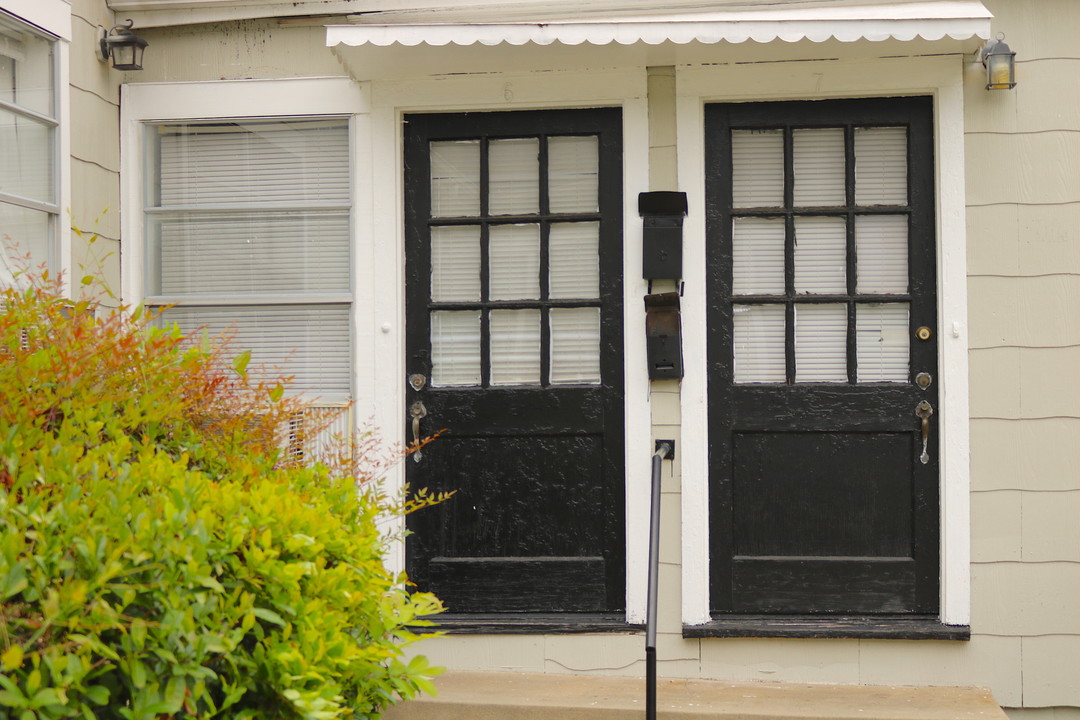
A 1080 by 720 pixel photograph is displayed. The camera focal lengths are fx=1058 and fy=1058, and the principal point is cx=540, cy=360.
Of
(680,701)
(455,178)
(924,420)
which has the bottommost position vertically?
(680,701)

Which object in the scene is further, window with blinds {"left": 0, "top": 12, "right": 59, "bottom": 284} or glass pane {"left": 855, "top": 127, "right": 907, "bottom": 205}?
glass pane {"left": 855, "top": 127, "right": 907, "bottom": 205}

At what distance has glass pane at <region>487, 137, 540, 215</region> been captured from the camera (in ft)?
14.4

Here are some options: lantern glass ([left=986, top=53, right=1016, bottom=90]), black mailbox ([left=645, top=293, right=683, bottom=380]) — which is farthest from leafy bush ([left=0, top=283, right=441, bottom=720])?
lantern glass ([left=986, top=53, right=1016, bottom=90])

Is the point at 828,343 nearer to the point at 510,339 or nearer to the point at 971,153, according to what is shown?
the point at 971,153

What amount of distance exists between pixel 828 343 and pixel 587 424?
1022mm

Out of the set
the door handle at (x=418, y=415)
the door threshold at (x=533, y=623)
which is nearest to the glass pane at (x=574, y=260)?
the door handle at (x=418, y=415)

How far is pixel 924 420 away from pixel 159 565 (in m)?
3.06

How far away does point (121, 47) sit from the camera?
431cm

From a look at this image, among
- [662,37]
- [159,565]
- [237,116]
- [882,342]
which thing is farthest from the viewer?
[237,116]

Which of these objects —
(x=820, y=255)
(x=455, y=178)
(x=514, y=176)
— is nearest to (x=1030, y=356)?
(x=820, y=255)

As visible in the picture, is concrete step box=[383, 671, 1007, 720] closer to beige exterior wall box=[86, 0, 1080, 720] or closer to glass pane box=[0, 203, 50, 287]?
beige exterior wall box=[86, 0, 1080, 720]

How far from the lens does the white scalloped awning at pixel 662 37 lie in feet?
12.4

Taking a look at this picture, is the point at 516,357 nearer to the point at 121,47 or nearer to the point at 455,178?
the point at 455,178

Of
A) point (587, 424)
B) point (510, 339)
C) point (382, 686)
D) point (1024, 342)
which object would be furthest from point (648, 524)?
point (382, 686)
